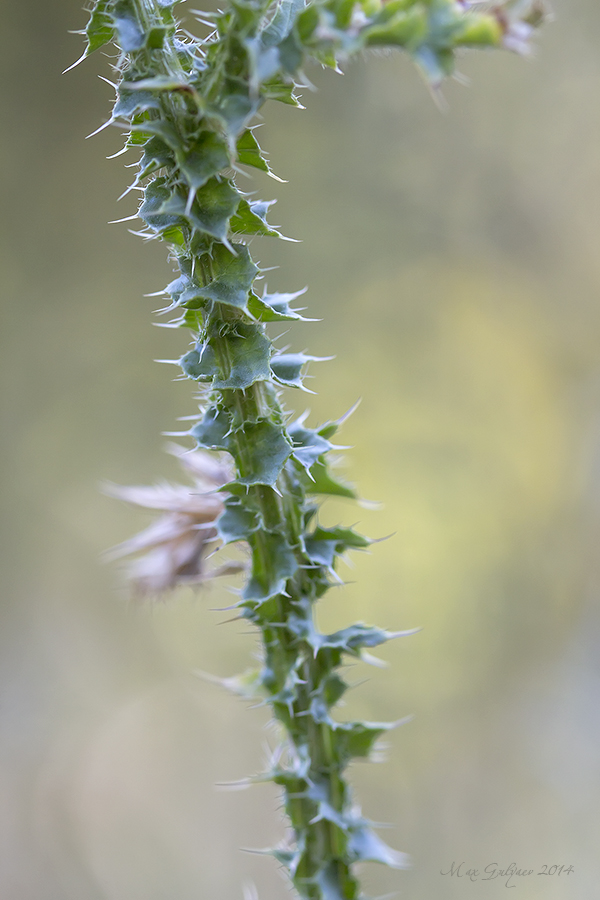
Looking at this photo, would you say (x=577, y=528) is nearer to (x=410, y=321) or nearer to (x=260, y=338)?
(x=410, y=321)

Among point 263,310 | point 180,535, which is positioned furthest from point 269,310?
point 180,535

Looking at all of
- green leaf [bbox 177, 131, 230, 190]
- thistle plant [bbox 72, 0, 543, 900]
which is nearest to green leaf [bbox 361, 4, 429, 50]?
thistle plant [bbox 72, 0, 543, 900]

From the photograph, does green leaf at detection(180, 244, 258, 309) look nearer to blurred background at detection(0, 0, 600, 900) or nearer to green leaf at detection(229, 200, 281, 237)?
green leaf at detection(229, 200, 281, 237)

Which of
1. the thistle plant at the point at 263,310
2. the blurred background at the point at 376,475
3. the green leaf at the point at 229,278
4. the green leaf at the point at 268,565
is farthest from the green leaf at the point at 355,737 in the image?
the blurred background at the point at 376,475

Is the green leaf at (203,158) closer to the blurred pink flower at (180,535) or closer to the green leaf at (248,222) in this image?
the green leaf at (248,222)

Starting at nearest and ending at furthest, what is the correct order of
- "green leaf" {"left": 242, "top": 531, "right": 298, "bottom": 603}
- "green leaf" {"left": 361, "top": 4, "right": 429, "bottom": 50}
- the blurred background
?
"green leaf" {"left": 361, "top": 4, "right": 429, "bottom": 50}
"green leaf" {"left": 242, "top": 531, "right": 298, "bottom": 603}
the blurred background

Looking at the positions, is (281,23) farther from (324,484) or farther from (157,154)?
(324,484)
